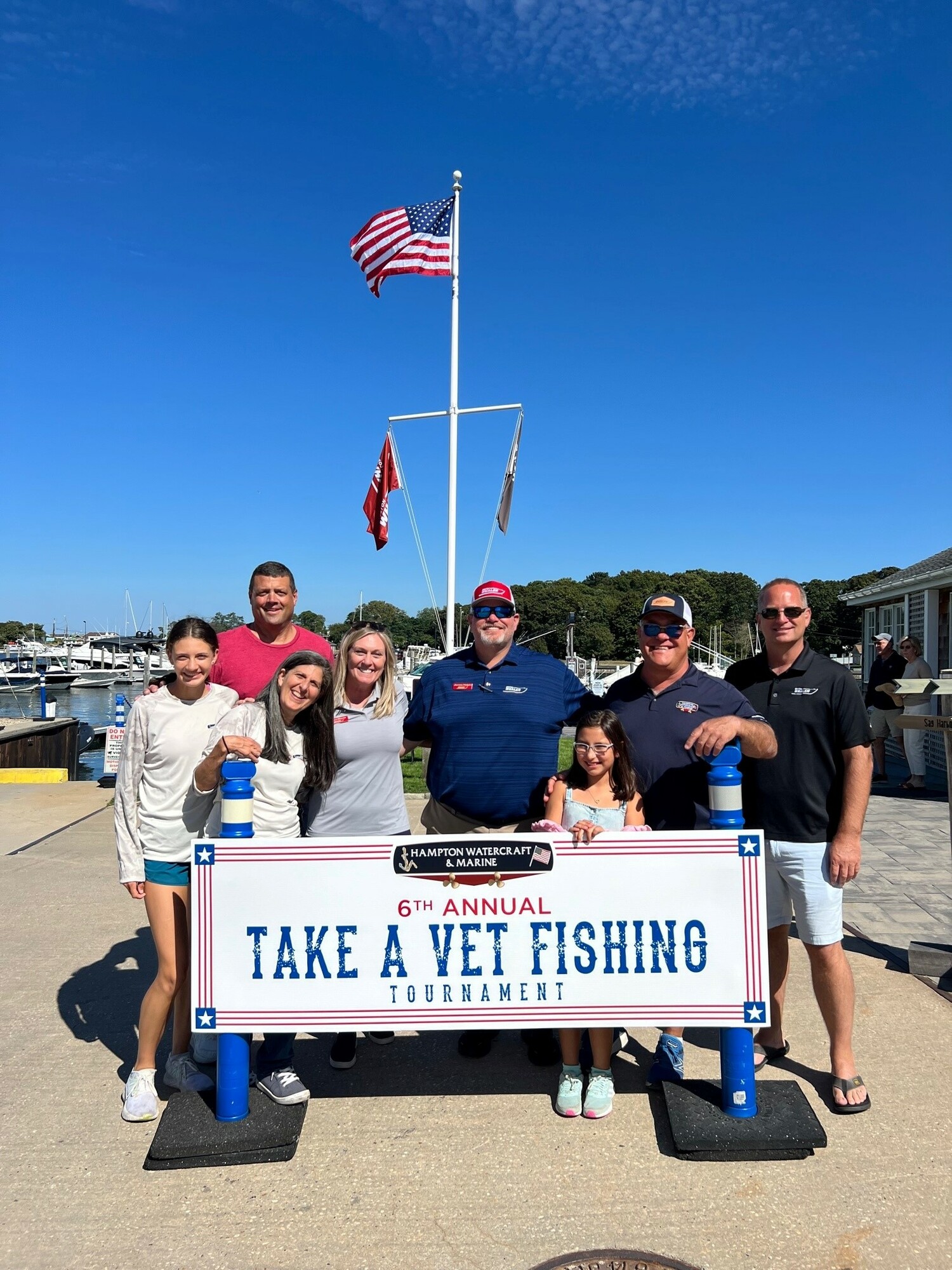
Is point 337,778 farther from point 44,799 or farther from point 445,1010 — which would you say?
point 44,799

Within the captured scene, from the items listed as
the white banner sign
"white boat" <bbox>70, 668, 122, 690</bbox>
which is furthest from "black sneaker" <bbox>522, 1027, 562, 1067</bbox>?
"white boat" <bbox>70, 668, 122, 690</bbox>

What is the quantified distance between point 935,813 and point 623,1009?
787cm

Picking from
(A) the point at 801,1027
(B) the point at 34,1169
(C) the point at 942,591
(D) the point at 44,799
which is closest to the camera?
(B) the point at 34,1169

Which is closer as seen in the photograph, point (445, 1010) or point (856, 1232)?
Answer: point (856, 1232)

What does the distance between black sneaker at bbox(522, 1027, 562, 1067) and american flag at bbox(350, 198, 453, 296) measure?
37.1 ft

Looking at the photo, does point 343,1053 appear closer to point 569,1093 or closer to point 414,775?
point 569,1093

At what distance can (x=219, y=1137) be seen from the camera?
118 inches

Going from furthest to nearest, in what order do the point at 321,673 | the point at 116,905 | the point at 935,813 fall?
the point at 935,813 → the point at 116,905 → the point at 321,673

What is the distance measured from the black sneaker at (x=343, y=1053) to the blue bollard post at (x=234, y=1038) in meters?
0.64

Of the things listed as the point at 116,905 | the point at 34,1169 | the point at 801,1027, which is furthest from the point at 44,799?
the point at 801,1027

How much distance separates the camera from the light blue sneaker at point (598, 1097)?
3225 mm

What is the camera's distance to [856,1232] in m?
2.55

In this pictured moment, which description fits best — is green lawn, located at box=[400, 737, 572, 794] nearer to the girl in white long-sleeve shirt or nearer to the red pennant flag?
the red pennant flag

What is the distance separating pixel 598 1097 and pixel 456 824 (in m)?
1.18
